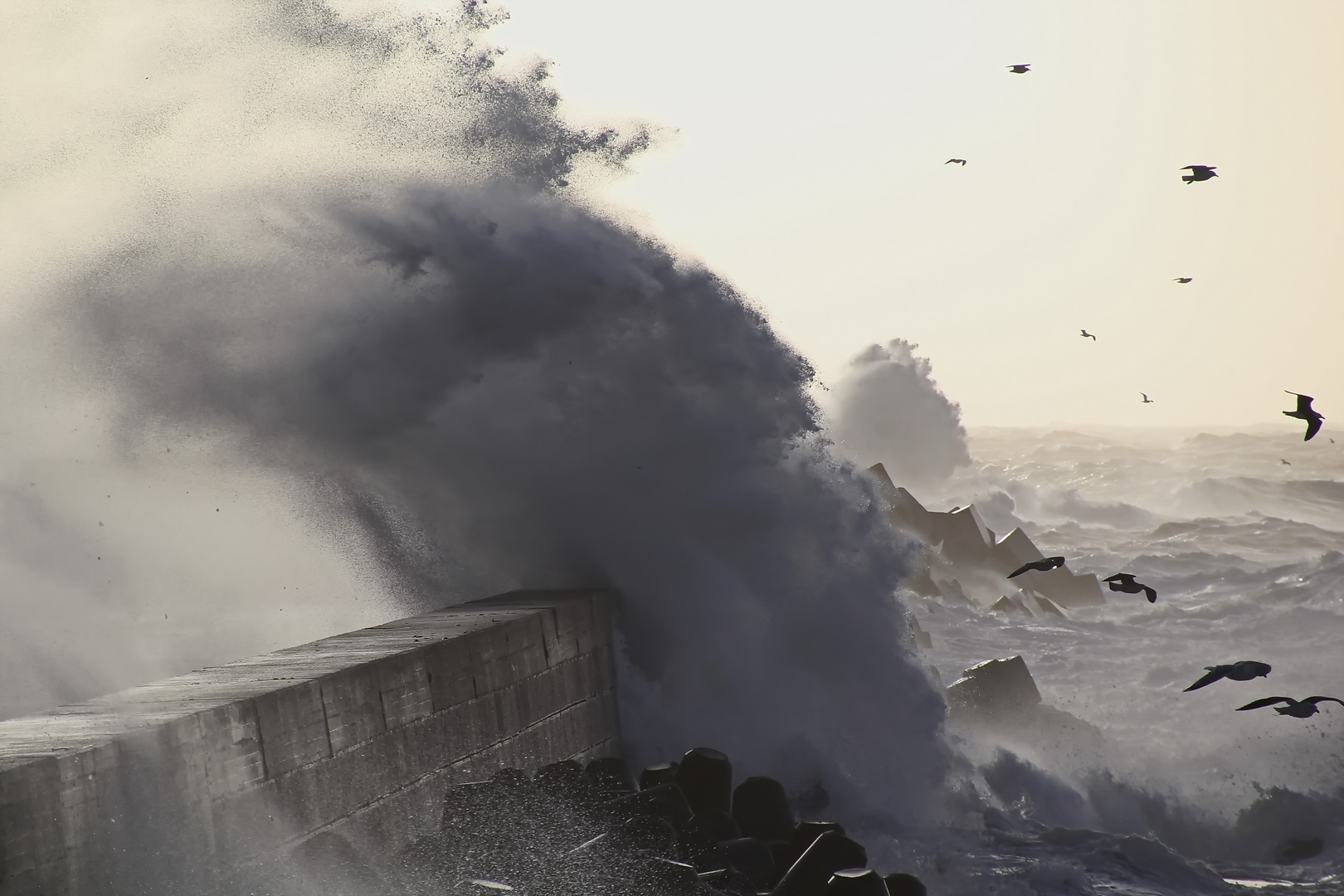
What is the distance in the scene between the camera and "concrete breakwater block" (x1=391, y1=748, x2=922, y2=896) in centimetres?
523

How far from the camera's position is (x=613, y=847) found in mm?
5594

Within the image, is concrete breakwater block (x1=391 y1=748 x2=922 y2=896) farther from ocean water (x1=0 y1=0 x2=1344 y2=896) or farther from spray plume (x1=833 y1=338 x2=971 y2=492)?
spray plume (x1=833 y1=338 x2=971 y2=492)

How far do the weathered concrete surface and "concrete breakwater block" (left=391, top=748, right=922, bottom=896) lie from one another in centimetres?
35

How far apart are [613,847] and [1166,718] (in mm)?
8945

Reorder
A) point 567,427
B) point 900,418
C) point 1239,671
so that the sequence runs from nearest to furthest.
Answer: point 1239,671, point 567,427, point 900,418

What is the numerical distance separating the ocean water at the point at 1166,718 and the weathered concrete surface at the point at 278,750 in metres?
2.54

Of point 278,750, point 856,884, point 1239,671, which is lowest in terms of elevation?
point 856,884

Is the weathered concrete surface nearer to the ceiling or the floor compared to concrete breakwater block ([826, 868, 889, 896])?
A: nearer to the ceiling

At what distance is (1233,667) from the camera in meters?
5.89

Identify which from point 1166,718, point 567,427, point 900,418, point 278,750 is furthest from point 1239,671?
point 900,418

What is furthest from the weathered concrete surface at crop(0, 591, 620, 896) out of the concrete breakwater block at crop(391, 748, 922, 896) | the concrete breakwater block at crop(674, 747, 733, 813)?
the concrete breakwater block at crop(674, 747, 733, 813)

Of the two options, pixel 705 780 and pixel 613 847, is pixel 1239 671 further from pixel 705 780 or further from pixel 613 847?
pixel 613 847

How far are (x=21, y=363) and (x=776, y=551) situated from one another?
6.56m

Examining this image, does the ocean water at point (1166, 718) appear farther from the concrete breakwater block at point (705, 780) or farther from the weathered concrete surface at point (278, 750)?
the weathered concrete surface at point (278, 750)
